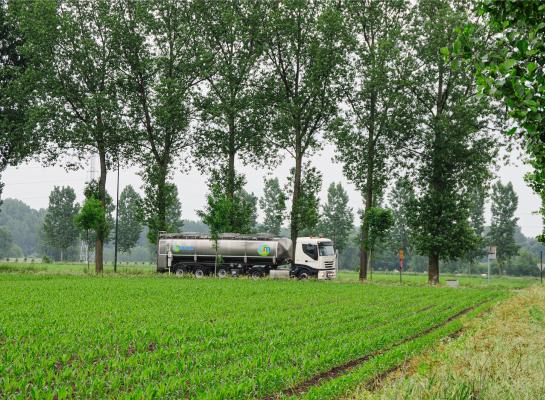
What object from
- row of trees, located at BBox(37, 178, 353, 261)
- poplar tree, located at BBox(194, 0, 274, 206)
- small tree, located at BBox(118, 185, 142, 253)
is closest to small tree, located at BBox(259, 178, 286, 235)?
row of trees, located at BBox(37, 178, 353, 261)

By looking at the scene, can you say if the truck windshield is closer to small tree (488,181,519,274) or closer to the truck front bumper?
the truck front bumper

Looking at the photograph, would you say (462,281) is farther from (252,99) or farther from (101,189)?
(101,189)

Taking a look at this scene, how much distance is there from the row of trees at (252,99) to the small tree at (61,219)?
2557 inches

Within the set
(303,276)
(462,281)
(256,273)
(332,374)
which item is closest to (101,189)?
(256,273)

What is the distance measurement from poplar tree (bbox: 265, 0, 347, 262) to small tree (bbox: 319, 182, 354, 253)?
5530 cm

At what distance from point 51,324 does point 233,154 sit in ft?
106

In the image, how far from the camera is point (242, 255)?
4353 centimetres

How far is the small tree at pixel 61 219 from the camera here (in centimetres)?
10519

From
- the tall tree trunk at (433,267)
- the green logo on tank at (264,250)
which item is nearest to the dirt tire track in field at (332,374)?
the green logo on tank at (264,250)

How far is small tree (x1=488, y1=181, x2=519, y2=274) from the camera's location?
300 ft

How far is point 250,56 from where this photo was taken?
4512 cm

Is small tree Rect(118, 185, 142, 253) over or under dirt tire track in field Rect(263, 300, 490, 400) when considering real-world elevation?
over

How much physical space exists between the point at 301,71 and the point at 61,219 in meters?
77.1

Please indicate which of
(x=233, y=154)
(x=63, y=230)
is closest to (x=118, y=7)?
(x=233, y=154)
